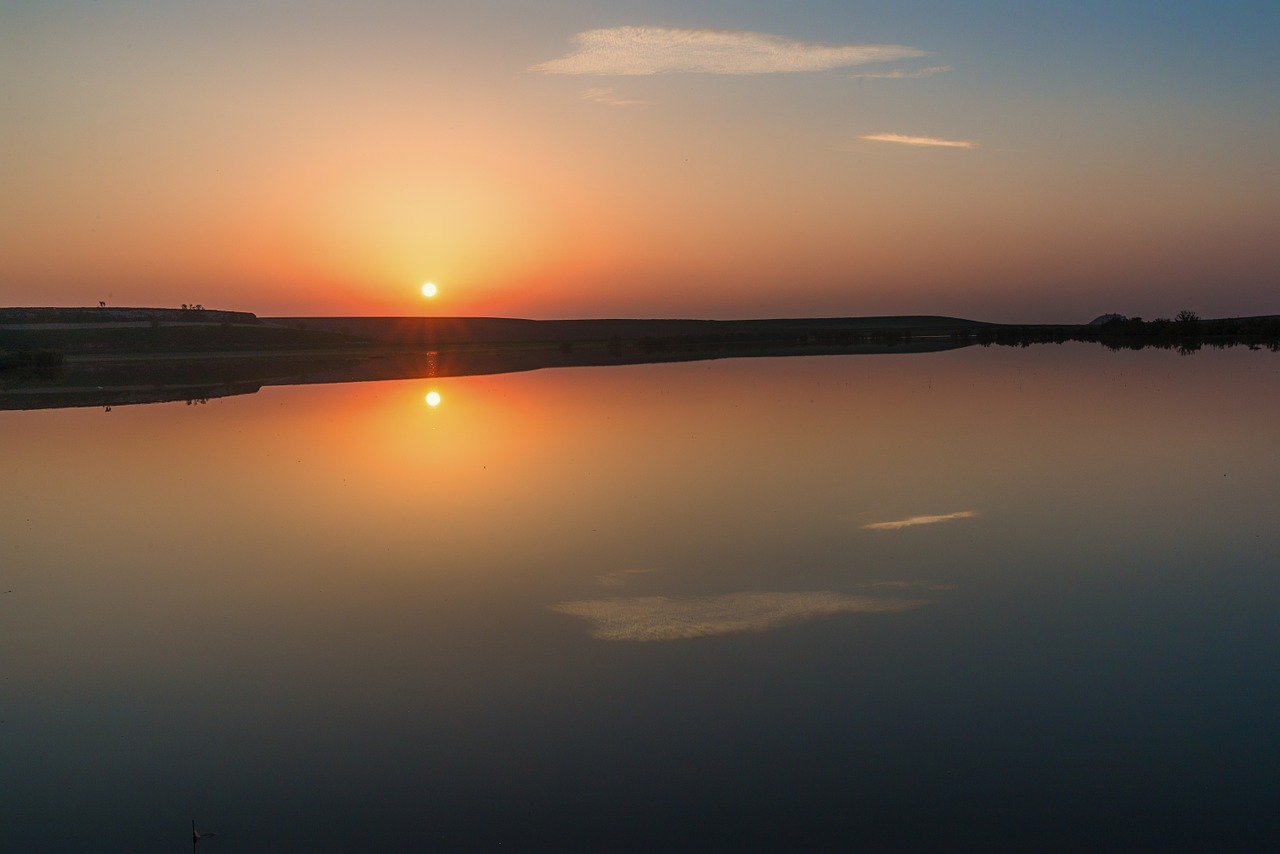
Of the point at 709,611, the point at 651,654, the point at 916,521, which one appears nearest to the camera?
the point at 651,654

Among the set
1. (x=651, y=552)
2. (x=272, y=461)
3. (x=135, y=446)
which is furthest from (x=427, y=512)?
(x=135, y=446)

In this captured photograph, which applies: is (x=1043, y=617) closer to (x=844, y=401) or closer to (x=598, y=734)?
(x=598, y=734)

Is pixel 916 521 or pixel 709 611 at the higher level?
pixel 916 521

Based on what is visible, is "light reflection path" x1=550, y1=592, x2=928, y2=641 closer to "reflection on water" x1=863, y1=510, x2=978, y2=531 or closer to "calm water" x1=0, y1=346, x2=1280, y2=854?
"calm water" x1=0, y1=346, x2=1280, y2=854

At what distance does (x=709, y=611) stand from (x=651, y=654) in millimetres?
888

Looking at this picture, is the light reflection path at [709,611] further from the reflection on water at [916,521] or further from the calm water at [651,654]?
the reflection on water at [916,521]

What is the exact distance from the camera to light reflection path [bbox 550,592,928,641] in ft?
21.8

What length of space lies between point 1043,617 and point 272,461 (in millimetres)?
10967

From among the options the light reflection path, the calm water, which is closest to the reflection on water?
the calm water

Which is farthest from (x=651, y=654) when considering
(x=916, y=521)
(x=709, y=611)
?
(x=916, y=521)

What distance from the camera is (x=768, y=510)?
403 inches

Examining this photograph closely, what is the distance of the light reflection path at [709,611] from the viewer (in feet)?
21.8

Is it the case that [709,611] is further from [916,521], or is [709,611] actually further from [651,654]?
[916,521]

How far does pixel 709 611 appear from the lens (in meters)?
7.02
